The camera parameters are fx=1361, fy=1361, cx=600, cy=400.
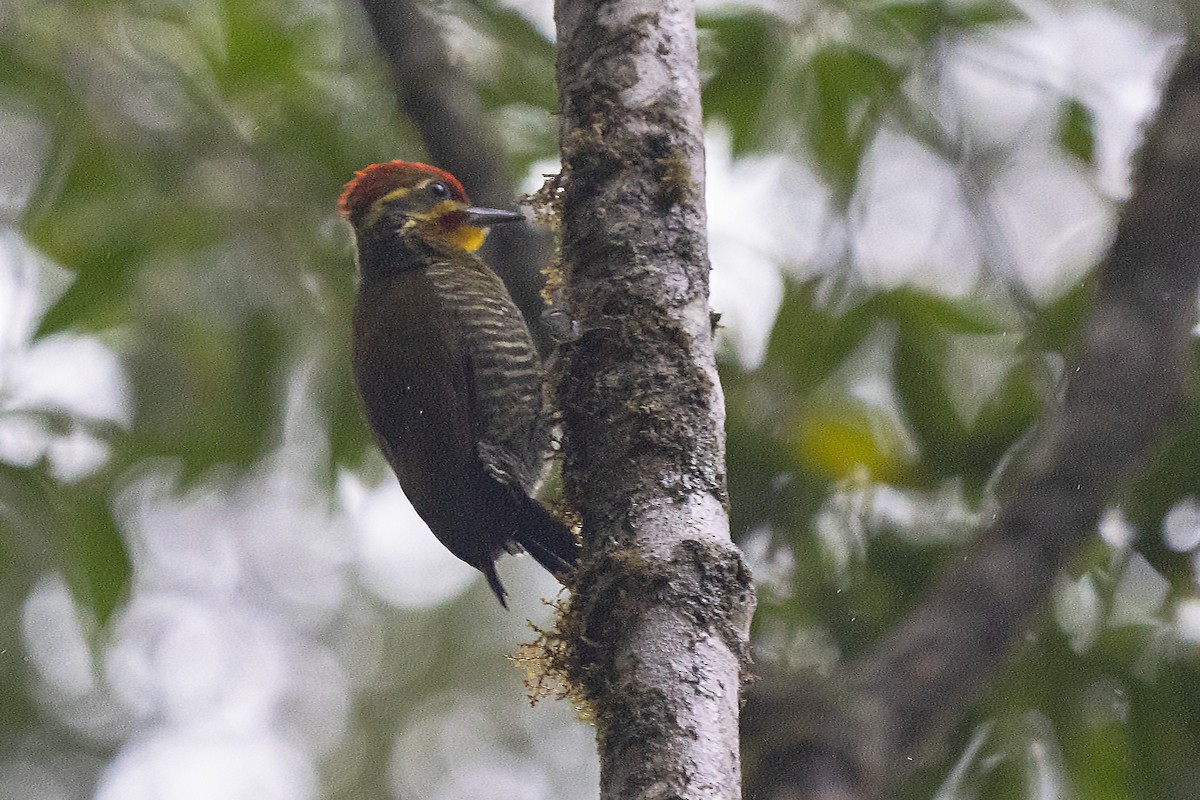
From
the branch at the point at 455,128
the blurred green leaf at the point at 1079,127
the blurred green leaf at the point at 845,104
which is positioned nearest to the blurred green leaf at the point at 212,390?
the branch at the point at 455,128

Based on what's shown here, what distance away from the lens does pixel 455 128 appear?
128 inches

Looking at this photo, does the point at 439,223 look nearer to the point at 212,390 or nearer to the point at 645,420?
the point at 212,390

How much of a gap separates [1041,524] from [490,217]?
57.4 inches

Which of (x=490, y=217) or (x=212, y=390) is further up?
(x=490, y=217)

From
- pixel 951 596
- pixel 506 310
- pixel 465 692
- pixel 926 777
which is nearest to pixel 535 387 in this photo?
pixel 506 310

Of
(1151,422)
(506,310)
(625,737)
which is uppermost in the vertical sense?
(1151,422)

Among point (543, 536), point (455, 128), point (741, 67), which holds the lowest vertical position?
point (543, 536)

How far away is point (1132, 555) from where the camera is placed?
10.7 ft

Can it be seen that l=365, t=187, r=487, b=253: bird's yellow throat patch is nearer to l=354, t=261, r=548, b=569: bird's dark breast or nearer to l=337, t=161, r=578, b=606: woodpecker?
l=337, t=161, r=578, b=606: woodpecker

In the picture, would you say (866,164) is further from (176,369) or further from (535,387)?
(176,369)

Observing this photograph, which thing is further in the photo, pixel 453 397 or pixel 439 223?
pixel 439 223

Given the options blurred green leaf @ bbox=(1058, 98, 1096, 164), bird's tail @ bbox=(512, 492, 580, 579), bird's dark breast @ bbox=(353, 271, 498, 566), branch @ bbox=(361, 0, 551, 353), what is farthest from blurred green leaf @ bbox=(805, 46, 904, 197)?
bird's tail @ bbox=(512, 492, 580, 579)

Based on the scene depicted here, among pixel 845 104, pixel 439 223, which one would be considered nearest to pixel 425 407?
pixel 439 223

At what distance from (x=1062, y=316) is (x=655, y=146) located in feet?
6.24
